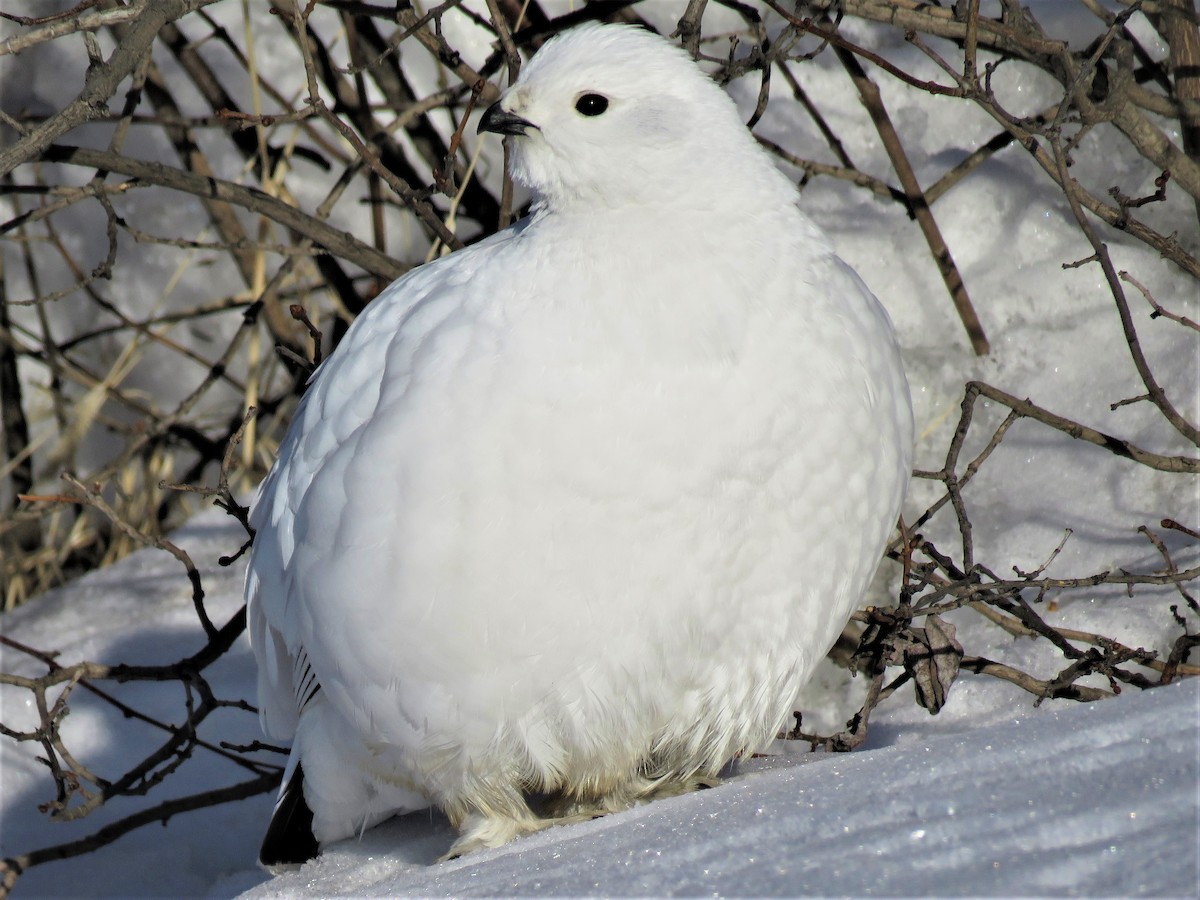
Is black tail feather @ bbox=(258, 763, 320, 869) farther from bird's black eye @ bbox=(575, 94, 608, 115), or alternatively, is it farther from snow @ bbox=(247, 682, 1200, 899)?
bird's black eye @ bbox=(575, 94, 608, 115)

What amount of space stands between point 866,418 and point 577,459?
47 centimetres

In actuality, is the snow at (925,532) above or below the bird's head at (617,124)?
below

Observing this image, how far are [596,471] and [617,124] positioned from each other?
1.93 feet

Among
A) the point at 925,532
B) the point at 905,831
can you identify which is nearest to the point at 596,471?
the point at 905,831

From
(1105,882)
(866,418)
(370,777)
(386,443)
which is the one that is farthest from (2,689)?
(1105,882)

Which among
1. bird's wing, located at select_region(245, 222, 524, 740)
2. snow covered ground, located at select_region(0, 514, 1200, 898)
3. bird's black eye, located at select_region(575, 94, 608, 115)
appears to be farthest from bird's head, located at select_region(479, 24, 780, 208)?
snow covered ground, located at select_region(0, 514, 1200, 898)

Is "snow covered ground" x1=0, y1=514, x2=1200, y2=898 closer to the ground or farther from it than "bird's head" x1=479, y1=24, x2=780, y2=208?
closer to the ground

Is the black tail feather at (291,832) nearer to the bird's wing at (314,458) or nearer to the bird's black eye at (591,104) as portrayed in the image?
the bird's wing at (314,458)

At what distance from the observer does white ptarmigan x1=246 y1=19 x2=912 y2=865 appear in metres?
1.84

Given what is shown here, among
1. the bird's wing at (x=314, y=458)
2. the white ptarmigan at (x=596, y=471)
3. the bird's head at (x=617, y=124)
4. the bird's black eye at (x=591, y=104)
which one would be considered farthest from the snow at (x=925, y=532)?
the bird's black eye at (x=591, y=104)

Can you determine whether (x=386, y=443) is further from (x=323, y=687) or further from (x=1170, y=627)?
(x=1170, y=627)

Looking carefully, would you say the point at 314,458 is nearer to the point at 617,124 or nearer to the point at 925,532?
the point at 617,124

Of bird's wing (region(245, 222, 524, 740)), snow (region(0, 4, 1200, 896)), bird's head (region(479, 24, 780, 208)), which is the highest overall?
bird's head (region(479, 24, 780, 208))

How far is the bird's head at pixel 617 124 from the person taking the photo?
2.04m
